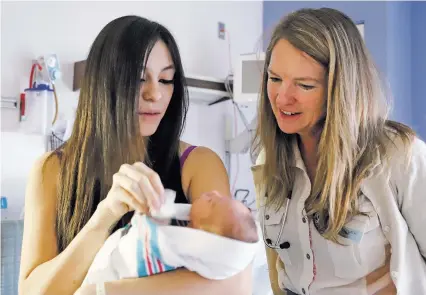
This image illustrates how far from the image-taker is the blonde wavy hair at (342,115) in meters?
1.23

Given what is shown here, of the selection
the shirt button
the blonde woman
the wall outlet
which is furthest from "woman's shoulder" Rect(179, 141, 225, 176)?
the wall outlet

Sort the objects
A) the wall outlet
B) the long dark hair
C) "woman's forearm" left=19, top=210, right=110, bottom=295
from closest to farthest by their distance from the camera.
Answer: "woman's forearm" left=19, top=210, right=110, bottom=295
the long dark hair
the wall outlet

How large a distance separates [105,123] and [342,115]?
0.59 m

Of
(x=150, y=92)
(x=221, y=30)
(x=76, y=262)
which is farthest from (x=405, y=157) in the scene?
(x=221, y=30)

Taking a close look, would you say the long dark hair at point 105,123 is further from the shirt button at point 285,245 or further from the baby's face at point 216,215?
the shirt button at point 285,245

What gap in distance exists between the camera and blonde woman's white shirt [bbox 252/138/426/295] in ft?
4.01

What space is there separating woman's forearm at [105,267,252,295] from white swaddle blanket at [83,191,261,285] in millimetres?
13

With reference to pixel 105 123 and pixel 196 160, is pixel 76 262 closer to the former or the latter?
pixel 105 123

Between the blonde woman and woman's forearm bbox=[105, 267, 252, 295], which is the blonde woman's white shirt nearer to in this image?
the blonde woman

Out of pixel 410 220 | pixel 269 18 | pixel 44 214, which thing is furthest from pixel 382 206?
pixel 269 18

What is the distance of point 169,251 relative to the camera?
→ 750 mm

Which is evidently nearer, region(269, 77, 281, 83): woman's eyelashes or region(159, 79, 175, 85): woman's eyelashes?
region(159, 79, 175, 85): woman's eyelashes

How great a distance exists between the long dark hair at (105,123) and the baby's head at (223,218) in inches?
11.7

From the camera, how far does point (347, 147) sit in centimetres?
125
